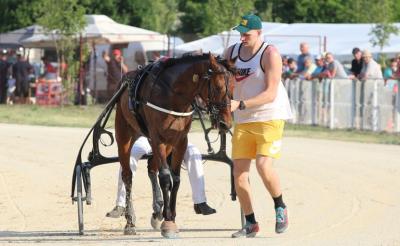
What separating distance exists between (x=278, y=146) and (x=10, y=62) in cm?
2474

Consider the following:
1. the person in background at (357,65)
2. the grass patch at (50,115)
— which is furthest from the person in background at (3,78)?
the person in background at (357,65)

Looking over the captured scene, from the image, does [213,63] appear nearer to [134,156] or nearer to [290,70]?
[134,156]

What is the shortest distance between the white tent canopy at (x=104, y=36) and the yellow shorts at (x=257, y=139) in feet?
78.9

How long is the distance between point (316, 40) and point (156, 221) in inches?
1000

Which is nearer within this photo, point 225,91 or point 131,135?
point 225,91

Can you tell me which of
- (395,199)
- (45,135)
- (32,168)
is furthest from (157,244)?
(45,135)

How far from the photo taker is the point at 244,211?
34.4ft

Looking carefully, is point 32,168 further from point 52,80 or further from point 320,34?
point 320,34

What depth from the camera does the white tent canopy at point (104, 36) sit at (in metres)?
36.9

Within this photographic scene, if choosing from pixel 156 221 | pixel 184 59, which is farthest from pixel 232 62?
pixel 156 221

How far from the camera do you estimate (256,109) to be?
33.3ft

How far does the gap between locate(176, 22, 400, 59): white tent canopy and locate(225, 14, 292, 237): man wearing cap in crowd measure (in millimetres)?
22572

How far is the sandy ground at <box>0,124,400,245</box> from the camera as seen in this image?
10.7m

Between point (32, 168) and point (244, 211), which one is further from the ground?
point (244, 211)
